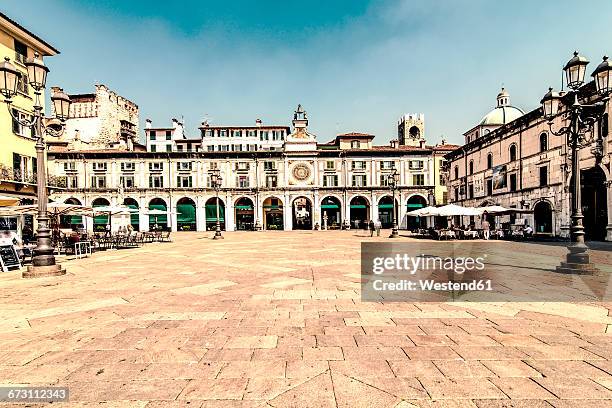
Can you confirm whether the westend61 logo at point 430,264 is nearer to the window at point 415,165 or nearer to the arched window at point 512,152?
the arched window at point 512,152

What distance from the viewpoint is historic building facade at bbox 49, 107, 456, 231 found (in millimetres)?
47344

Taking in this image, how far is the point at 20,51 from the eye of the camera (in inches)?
868

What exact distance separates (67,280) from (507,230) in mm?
28900

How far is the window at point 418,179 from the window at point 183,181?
3337 cm

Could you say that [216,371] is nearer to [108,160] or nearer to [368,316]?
[368,316]

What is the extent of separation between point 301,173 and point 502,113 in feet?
97.6

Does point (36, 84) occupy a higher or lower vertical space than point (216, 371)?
higher

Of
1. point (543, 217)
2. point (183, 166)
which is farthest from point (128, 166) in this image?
point (543, 217)

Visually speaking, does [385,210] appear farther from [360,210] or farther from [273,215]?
[273,215]

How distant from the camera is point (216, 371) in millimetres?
3678

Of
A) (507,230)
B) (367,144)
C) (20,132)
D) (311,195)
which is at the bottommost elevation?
(507,230)

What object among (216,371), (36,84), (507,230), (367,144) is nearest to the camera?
(216,371)

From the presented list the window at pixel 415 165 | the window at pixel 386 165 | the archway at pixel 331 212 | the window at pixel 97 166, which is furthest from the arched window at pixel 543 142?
the window at pixel 97 166

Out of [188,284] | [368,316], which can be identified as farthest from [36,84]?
[368,316]
